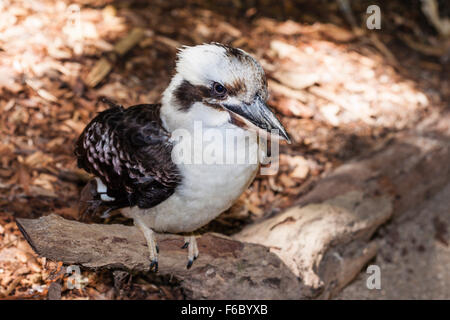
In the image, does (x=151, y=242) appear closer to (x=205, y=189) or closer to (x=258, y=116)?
(x=205, y=189)

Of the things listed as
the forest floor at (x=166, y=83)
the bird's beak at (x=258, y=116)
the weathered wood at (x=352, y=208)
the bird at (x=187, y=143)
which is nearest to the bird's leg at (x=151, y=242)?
the bird at (x=187, y=143)

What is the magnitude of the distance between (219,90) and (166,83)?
187 cm

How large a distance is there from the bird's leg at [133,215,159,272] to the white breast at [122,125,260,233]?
4 centimetres

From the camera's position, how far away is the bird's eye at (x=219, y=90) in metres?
2.67

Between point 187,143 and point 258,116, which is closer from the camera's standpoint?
point 258,116

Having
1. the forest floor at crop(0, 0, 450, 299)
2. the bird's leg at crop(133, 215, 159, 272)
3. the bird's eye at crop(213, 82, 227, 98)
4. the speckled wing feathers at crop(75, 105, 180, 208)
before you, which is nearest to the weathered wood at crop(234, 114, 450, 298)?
the forest floor at crop(0, 0, 450, 299)

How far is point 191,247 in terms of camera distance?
3131mm

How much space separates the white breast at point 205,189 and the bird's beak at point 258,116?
0.11m

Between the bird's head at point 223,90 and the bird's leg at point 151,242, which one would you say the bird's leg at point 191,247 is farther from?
the bird's head at point 223,90

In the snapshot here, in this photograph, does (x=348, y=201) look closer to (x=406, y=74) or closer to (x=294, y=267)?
(x=294, y=267)

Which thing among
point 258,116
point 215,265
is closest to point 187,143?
point 258,116

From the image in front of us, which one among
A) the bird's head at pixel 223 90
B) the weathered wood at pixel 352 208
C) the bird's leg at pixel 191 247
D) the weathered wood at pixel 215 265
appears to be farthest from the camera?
the weathered wood at pixel 352 208
